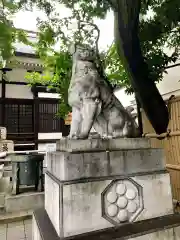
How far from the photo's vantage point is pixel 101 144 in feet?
8.48

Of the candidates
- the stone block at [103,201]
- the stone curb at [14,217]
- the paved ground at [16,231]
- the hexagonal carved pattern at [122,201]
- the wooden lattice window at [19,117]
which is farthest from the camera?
the wooden lattice window at [19,117]

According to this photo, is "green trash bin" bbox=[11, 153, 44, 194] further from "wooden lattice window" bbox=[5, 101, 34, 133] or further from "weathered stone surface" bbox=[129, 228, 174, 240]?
"wooden lattice window" bbox=[5, 101, 34, 133]

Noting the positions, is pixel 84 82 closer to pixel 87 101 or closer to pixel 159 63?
pixel 87 101

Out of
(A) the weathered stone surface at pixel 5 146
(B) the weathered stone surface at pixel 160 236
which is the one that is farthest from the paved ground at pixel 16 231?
(A) the weathered stone surface at pixel 5 146

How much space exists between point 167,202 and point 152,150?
73 centimetres

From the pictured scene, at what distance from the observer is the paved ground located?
3773mm

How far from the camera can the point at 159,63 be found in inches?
166

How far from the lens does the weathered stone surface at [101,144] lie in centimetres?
245

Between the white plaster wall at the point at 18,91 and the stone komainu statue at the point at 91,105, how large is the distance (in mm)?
11105

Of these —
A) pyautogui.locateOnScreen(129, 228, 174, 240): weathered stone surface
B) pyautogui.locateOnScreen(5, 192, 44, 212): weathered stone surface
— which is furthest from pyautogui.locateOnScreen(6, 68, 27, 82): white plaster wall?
pyautogui.locateOnScreen(129, 228, 174, 240): weathered stone surface

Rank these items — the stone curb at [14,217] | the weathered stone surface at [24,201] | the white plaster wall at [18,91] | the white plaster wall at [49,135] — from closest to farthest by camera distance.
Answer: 1. the stone curb at [14,217]
2. the weathered stone surface at [24,201]
3. the white plaster wall at [18,91]
4. the white plaster wall at [49,135]

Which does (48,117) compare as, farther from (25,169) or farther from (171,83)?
(171,83)

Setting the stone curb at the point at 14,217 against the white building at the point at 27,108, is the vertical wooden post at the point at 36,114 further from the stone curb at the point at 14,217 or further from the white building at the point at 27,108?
the stone curb at the point at 14,217

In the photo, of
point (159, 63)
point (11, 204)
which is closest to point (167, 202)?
point (159, 63)
